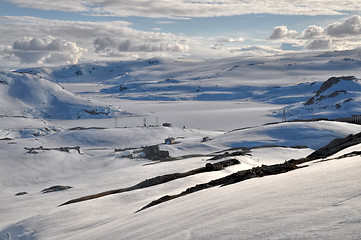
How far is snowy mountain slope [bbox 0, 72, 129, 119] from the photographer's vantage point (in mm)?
155750

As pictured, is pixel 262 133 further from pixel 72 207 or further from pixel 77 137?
pixel 72 207

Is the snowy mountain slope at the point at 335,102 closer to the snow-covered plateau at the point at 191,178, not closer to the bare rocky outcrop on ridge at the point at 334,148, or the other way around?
the snow-covered plateau at the point at 191,178

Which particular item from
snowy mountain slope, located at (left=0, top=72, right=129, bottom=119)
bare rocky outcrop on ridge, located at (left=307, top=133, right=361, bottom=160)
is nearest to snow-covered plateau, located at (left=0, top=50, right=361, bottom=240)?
bare rocky outcrop on ridge, located at (left=307, top=133, right=361, bottom=160)

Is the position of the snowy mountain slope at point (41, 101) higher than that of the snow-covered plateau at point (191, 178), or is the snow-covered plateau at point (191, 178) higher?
the snow-covered plateau at point (191, 178)

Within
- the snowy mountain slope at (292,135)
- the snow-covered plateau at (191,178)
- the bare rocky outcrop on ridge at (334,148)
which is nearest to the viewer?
the snow-covered plateau at (191,178)

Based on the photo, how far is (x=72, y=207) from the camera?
1695 cm

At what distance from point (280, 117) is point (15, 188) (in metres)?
118

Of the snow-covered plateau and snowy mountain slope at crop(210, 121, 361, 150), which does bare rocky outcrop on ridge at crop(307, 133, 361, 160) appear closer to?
the snow-covered plateau

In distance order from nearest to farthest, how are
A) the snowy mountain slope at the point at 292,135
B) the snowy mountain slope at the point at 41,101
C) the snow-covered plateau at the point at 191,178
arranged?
the snow-covered plateau at the point at 191,178 → the snowy mountain slope at the point at 292,135 → the snowy mountain slope at the point at 41,101

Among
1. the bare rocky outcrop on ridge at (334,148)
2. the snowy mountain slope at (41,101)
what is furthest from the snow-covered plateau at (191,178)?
the snowy mountain slope at (41,101)

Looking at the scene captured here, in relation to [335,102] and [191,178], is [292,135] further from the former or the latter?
[335,102]

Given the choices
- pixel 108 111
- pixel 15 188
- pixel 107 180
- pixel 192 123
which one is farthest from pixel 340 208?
pixel 108 111

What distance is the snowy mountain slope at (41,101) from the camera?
511 ft

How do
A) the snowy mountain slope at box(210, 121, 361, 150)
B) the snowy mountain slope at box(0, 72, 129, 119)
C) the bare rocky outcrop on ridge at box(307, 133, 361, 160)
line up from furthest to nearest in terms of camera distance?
1. the snowy mountain slope at box(0, 72, 129, 119)
2. the snowy mountain slope at box(210, 121, 361, 150)
3. the bare rocky outcrop on ridge at box(307, 133, 361, 160)
